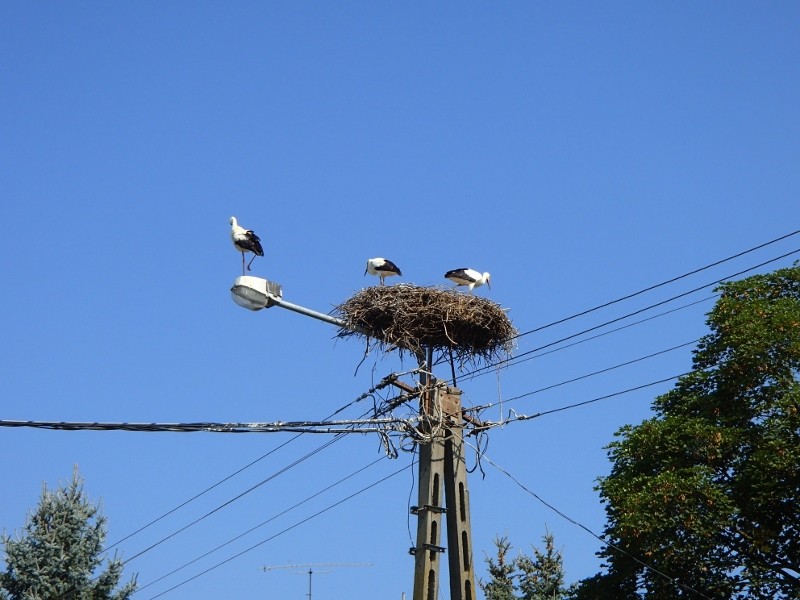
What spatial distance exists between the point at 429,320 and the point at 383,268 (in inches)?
138

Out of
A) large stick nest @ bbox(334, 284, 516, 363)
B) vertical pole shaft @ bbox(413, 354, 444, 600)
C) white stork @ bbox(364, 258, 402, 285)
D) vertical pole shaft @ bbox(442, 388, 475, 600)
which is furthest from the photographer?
white stork @ bbox(364, 258, 402, 285)

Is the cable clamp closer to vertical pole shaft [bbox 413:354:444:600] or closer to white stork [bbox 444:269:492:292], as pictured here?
vertical pole shaft [bbox 413:354:444:600]

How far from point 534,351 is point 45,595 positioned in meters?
9.78

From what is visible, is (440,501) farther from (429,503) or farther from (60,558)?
(60,558)

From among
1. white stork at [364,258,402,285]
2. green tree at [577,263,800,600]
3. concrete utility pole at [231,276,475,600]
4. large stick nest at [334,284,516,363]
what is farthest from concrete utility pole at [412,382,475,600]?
green tree at [577,263,800,600]

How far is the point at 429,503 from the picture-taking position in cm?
1148

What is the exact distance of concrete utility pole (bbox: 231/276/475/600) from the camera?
11.3 metres

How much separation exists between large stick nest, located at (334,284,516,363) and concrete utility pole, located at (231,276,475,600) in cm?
136

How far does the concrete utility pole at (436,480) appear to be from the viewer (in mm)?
11305

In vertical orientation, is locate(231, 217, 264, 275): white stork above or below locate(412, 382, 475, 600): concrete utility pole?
above

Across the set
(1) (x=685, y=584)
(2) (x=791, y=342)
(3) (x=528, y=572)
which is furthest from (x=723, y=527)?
(3) (x=528, y=572)

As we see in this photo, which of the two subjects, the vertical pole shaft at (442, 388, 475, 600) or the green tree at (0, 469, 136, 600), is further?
the green tree at (0, 469, 136, 600)

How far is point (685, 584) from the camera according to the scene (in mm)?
17953

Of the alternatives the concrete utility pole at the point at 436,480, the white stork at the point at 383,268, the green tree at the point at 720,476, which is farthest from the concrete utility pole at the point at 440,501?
the green tree at the point at 720,476
